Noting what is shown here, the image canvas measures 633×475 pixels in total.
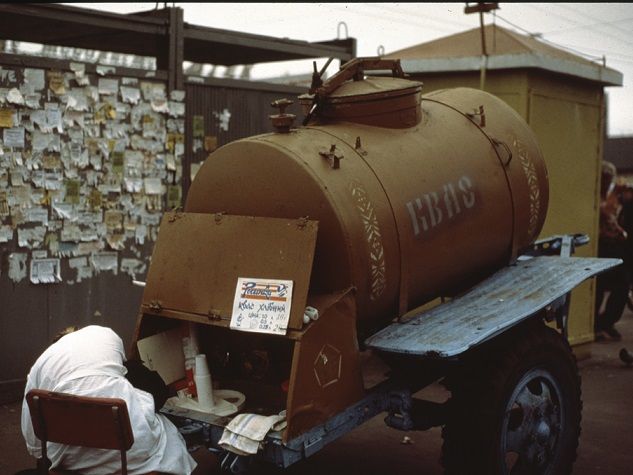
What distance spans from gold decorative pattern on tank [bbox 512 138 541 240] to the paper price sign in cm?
210

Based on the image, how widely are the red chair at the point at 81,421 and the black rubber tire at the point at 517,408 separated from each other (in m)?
1.69

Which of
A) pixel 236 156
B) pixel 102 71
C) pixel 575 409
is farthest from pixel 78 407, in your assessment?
pixel 102 71

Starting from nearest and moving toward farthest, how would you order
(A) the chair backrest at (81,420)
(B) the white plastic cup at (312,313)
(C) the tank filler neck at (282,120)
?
(A) the chair backrest at (81,420)
(B) the white plastic cup at (312,313)
(C) the tank filler neck at (282,120)

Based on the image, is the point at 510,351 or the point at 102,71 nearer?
the point at 510,351

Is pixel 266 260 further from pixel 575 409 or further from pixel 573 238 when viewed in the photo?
pixel 573 238

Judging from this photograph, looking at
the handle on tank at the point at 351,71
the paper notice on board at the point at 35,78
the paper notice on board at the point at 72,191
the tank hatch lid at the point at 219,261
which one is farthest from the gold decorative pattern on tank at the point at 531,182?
the paper notice on board at the point at 35,78

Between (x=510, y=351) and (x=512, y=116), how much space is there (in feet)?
5.88

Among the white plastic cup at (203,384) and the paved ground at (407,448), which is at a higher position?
the white plastic cup at (203,384)

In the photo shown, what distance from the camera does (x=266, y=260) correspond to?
13.7 ft

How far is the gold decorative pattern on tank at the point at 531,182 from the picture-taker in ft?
17.8

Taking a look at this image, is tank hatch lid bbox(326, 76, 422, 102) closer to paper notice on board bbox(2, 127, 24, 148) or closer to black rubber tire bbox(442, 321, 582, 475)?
black rubber tire bbox(442, 321, 582, 475)

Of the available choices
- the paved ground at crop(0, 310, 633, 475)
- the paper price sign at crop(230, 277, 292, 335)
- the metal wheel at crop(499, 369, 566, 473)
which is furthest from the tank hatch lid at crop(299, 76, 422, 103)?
the paved ground at crop(0, 310, 633, 475)

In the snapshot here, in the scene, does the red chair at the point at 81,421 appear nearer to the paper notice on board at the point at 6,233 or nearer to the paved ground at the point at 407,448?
the paved ground at the point at 407,448

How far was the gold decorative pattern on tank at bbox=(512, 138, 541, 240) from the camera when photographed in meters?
5.41
